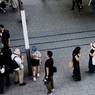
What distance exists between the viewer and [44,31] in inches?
483

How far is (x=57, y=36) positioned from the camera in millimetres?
11859

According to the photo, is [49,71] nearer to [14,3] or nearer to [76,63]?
[76,63]

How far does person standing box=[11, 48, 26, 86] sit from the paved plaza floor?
249 millimetres

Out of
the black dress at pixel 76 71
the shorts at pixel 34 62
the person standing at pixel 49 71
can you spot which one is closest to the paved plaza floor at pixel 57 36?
the black dress at pixel 76 71

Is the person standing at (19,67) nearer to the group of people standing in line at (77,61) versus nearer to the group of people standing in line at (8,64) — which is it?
the group of people standing in line at (8,64)

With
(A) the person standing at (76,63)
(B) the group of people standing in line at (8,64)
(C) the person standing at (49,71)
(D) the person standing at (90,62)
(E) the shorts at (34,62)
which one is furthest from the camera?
(E) the shorts at (34,62)

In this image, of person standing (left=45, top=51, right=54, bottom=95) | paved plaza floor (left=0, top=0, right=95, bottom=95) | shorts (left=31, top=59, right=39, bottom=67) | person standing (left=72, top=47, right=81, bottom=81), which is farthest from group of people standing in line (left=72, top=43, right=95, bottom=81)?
shorts (left=31, top=59, right=39, bottom=67)

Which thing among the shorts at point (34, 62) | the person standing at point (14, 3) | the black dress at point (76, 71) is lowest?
the black dress at point (76, 71)

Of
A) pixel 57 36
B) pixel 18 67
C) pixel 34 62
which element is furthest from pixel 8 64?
pixel 57 36

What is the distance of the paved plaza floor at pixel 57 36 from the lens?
349 inches

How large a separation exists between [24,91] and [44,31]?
425 centimetres

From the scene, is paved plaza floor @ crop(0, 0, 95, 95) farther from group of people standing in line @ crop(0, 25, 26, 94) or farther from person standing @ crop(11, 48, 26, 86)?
group of people standing in line @ crop(0, 25, 26, 94)

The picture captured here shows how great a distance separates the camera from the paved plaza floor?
29.1 feet

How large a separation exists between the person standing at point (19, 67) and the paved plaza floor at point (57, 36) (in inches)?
9.8
